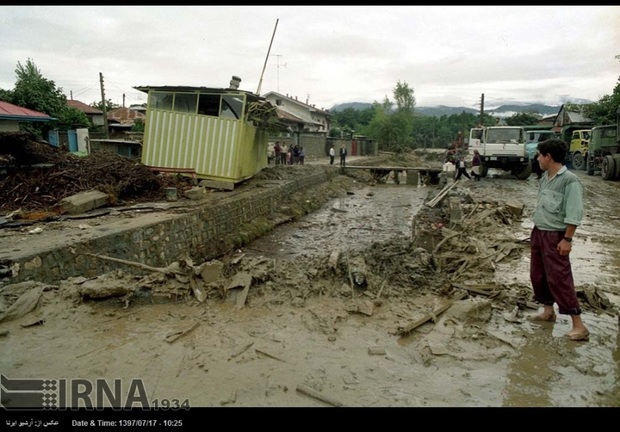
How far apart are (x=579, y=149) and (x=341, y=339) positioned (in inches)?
1106

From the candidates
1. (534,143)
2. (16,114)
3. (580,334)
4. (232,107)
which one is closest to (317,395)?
(580,334)

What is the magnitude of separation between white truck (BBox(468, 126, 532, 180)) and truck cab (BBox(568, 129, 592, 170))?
8.03 m

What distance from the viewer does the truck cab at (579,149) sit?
25516 millimetres

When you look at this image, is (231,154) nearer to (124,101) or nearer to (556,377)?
(556,377)

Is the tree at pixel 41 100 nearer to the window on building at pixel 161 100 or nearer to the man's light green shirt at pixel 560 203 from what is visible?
the window on building at pixel 161 100

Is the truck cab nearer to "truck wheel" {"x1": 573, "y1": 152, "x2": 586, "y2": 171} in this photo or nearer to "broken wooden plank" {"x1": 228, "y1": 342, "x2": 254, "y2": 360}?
"truck wheel" {"x1": 573, "y1": 152, "x2": 586, "y2": 171}

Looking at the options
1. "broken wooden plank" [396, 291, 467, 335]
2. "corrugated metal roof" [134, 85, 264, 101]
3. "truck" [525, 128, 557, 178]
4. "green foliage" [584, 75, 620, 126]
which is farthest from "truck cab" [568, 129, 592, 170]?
"broken wooden plank" [396, 291, 467, 335]

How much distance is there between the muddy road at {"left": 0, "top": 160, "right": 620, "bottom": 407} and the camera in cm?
303

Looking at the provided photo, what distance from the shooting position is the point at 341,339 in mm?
3881

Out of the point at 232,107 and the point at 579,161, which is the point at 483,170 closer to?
the point at 579,161

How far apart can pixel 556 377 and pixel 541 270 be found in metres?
1.28

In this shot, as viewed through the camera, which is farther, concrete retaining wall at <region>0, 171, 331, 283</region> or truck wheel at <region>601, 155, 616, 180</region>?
truck wheel at <region>601, 155, 616, 180</region>

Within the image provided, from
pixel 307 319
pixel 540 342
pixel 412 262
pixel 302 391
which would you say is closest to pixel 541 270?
pixel 540 342
